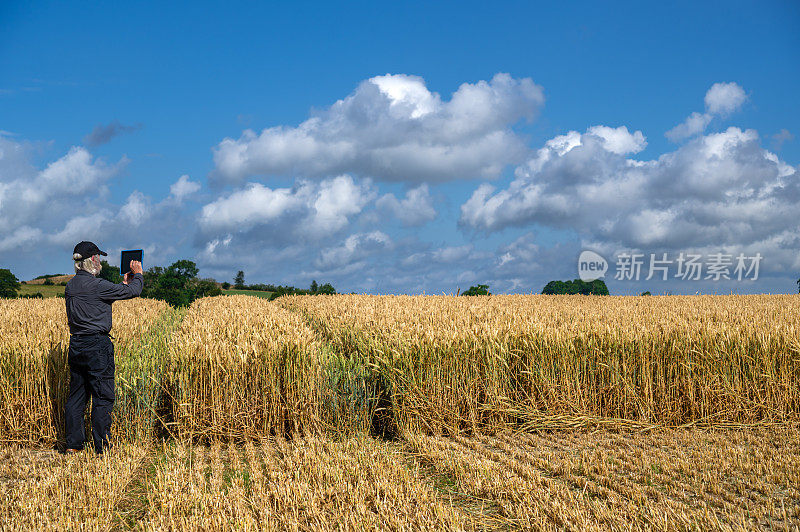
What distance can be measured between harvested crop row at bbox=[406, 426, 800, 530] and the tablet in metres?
4.17

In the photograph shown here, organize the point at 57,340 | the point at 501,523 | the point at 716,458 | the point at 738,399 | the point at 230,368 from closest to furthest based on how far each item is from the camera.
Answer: the point at 501,523 < the point at 716,458 < the point at 230,368 < the point at 57,340 < the point at 738,399

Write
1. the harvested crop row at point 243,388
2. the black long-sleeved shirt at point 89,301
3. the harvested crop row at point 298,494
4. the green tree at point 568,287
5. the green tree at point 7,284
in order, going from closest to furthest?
the harvested crop row at point 298,494 < the black long-sleeved shirt at point 89,301 < the harvested crop row at point 243,388 < the green tree at point 7,284 < the green tree at point 568,287

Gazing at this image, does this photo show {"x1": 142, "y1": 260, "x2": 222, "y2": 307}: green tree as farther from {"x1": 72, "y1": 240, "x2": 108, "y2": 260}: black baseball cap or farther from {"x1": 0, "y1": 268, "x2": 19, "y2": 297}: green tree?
{"x1": 72, "y1": 240, "x2": 108, "y2": 260}: black baseball cap

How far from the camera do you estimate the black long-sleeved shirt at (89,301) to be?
6.30m

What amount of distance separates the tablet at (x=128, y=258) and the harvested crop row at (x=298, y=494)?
2436mm

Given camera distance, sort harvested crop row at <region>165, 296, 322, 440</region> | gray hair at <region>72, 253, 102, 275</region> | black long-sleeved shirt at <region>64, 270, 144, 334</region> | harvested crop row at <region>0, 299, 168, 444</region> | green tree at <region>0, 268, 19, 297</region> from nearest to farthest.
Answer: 1. black long-sleeved shirt at <region>64, 270, 144, 334</region>
2. gray hair at <region>72, 253, 102, 275</region>
3. harvested crop row at <region>165, 296, 322, 440</region>
4. harvested crop row at <region>0, 299, 168, 444</region>
5. green tree at <region>0, 268, 19, 297</region>

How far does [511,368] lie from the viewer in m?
7.64

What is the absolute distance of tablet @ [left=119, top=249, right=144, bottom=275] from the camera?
689 cm

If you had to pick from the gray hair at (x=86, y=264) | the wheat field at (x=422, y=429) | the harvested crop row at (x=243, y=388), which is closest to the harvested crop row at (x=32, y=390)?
the wheat field at (x=422, y=429)

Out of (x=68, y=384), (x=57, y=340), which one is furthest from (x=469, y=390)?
(x=57, y=340)

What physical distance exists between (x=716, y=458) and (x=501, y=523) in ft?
11.2

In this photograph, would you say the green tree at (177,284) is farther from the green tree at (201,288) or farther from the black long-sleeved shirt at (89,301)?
the black long-sleeved shirt at (89,301)

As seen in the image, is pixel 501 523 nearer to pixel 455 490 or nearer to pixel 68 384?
pixel 455 490

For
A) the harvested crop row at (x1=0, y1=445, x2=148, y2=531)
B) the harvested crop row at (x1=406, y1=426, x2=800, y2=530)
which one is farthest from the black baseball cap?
the harvested crop row at (x1=406, y1=426, x2=800, y2=530)
